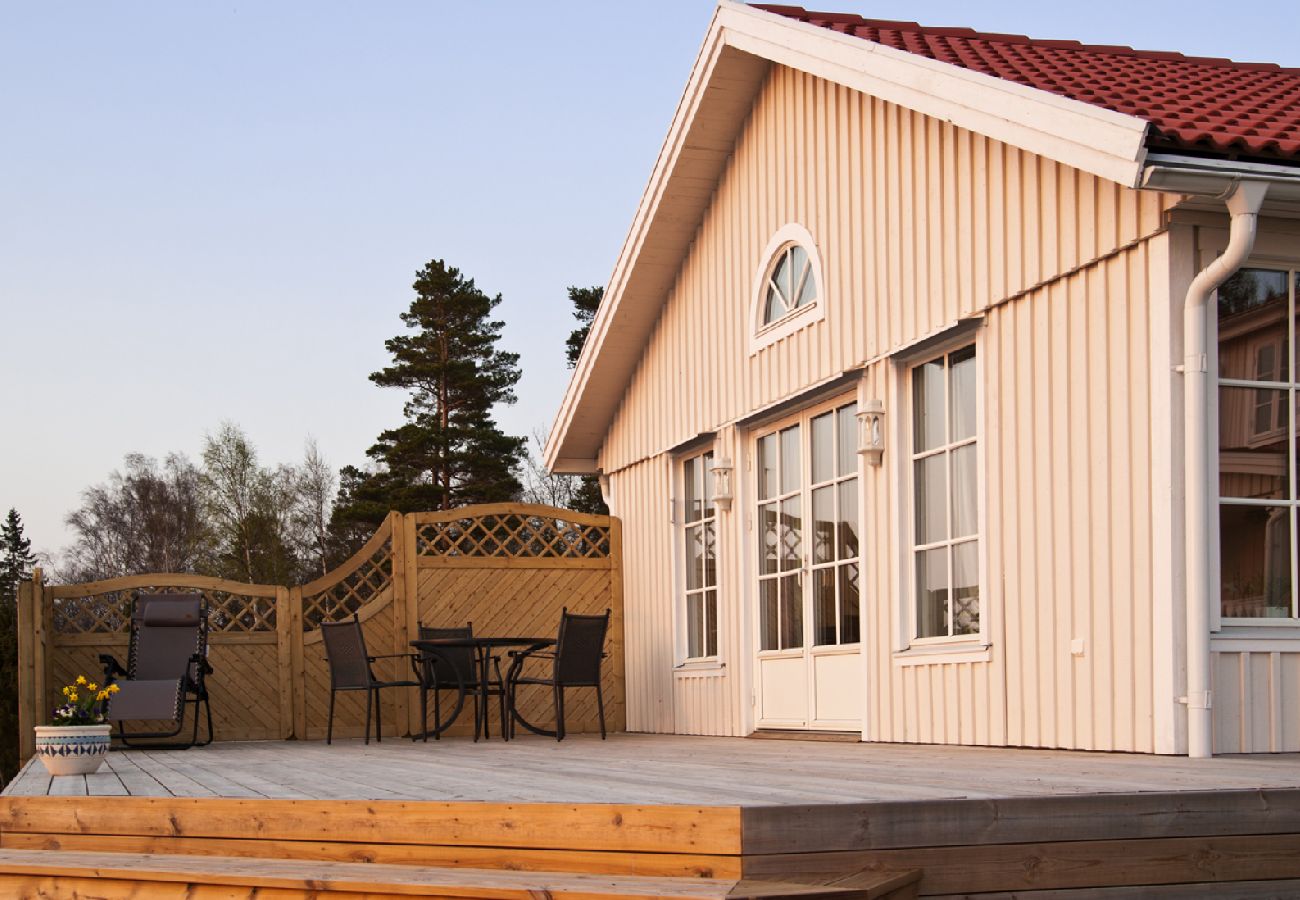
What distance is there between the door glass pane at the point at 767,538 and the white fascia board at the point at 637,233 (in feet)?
7.63

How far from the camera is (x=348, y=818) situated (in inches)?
171

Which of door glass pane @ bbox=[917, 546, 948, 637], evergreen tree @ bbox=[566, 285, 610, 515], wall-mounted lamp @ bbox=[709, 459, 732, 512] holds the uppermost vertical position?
→ evergreen tree @ bbox=[566, 285, 610, 515]

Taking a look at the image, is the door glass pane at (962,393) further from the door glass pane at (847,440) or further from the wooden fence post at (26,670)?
the wooden fence post at (26,670)

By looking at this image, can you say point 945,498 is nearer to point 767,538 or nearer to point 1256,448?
point 1256,448

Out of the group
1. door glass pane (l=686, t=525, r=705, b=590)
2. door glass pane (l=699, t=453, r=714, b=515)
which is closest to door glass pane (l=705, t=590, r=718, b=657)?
door glass pane (l=686, t=525, r=705, b=590)

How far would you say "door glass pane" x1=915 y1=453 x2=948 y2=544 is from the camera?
7.18 metres

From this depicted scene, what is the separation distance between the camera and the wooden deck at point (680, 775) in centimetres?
402

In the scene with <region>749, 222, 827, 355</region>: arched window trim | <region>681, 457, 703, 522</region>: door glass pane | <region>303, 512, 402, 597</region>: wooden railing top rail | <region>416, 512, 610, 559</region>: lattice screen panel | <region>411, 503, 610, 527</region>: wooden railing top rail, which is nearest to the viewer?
<region>749, 222, 827, 355</region>: arched window trim

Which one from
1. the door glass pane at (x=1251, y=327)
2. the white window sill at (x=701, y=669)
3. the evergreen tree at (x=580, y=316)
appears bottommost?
the white window sill at (x=701, y=669)

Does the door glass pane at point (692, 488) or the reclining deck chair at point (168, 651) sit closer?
the reclining deck chair at point (168, 651)

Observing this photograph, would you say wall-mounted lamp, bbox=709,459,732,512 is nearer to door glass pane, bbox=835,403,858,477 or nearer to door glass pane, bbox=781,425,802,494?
door glass pane, bbox=781,425,802,494

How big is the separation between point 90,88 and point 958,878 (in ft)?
52.3

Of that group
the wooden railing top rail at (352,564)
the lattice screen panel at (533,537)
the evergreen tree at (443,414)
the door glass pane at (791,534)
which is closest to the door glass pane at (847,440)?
the door glass pane at (791,534)

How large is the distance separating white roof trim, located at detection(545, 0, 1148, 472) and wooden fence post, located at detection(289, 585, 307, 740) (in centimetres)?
272
